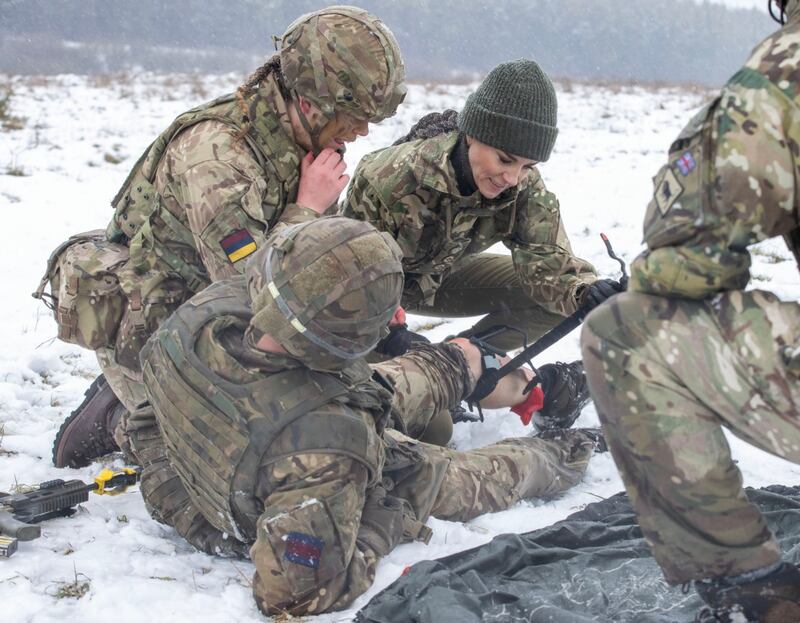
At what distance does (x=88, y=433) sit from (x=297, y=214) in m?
1.26

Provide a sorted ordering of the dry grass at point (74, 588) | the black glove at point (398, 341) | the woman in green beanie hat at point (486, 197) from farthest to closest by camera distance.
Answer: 1. the black glove at point (398, 341)
2. the woman in green beanie hat at point (486, 197)
3. the dry grass at point (74, 588)

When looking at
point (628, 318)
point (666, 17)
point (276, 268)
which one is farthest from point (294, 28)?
point (666, 17)

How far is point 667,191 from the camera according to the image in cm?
210

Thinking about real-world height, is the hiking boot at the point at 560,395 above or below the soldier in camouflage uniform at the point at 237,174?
below

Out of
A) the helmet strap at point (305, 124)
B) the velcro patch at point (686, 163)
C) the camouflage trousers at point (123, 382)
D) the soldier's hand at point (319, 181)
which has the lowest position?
the camouflage trousers at point (123, 382)

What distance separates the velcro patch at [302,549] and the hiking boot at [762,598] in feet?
3.53

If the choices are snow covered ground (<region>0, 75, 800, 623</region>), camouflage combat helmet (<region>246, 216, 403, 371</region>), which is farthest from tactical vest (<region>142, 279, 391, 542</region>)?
snow covered ground (<region>0, 75, 800, 623</region>)

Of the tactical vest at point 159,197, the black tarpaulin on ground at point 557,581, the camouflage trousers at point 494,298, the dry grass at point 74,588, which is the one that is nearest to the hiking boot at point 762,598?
the black tarpaulin on ground at point 557,581

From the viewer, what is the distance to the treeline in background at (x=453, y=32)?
47438 mm

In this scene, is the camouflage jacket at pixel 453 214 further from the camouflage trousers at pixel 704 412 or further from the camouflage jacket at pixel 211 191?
the camouflage trousers at pixel 704 412

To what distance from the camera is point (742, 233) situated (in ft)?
6.58

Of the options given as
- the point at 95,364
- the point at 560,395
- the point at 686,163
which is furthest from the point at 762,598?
the point at 95,364

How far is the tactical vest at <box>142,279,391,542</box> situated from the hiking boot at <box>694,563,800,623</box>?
3.61 feet

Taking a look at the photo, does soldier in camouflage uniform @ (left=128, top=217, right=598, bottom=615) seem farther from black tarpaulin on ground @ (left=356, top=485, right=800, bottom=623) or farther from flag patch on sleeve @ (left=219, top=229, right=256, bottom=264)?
flag patch on sleeve @ (left=219, top=229, right=256, bottom=264)
